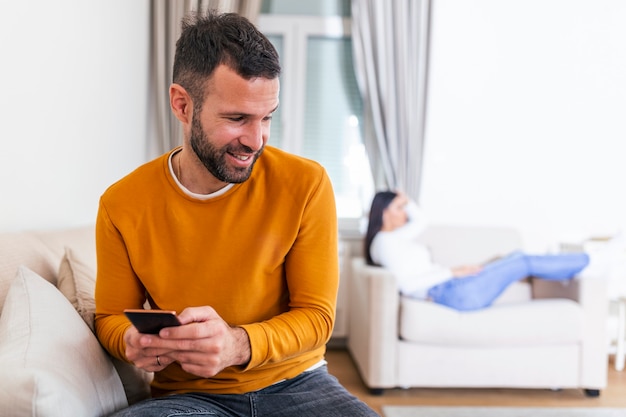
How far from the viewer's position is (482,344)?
3209mm

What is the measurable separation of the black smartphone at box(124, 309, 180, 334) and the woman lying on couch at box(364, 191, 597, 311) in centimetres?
228

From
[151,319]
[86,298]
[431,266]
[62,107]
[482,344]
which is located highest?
[62,107]

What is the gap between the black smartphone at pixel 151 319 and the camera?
1.11 meters

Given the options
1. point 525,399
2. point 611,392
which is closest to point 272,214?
point 525,399

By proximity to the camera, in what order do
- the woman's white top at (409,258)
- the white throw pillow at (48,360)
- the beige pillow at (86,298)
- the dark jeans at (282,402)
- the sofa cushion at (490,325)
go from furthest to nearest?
the woman's white top at (409,258), the sofa cushion at (490,325), the beige pillow at (86,298), the dark jeans at (282,402), the white throw pillow at (48,360)

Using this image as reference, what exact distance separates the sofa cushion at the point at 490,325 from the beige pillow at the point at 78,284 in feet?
6.17

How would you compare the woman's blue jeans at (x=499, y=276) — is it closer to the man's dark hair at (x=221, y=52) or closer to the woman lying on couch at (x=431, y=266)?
the woman lying on couch at (x=431, y=266)

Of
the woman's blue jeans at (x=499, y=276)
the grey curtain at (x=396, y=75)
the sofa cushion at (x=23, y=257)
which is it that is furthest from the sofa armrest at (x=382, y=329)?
the sofa cushion at (x=23, y=257)

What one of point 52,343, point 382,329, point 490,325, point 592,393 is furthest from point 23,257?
point 592,393

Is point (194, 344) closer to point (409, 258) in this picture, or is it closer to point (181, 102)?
point (181, 102)

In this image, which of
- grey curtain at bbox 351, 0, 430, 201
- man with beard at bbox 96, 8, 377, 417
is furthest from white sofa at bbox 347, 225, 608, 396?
man with beard at bbox 96, 8, 377, 417

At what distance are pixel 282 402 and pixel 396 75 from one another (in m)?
3.12

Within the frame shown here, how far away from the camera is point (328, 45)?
4.30 meters

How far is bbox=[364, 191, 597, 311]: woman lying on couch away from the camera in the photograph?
3.41 m
